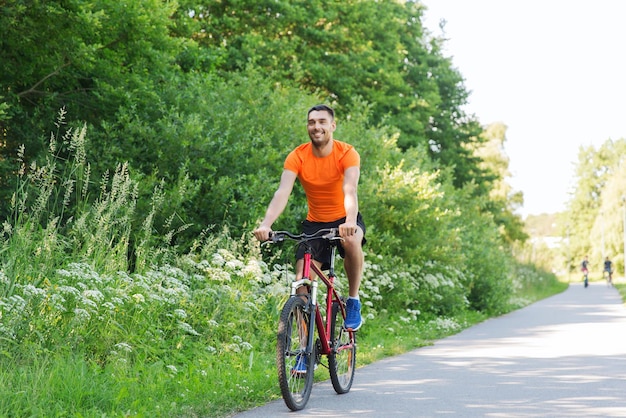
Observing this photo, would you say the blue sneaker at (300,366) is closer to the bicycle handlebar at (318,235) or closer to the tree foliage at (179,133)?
the bicycle handlebar at (318,235)

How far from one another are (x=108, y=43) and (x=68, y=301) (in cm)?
766

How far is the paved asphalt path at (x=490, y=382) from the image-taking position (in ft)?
20.8

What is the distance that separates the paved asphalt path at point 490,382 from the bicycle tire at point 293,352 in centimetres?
13

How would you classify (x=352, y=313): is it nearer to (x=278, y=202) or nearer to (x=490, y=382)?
(x=278, y=202)

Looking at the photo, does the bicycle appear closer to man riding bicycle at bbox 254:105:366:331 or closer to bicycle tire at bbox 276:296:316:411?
bicycle tire at bbox 276:296:316:411

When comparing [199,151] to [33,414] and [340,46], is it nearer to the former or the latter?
[33,414]

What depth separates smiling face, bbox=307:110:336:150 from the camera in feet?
21.7

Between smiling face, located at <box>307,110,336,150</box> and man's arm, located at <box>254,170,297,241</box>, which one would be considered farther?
smiling face, located at <box>307,110,336,150</box>

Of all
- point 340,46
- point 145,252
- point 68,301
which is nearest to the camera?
point 68,301

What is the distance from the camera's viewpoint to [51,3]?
11.8 metres

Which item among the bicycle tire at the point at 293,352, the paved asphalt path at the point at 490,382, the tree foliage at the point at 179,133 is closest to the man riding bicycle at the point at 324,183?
the bicycle tire at the point at 293,352

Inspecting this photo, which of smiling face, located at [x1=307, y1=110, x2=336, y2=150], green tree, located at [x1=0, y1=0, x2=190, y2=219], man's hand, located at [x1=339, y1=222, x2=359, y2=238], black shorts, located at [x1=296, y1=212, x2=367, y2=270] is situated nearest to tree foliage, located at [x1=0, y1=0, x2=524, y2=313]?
green tree, located at [x1=0, y1=0, x2=190, y2=219]

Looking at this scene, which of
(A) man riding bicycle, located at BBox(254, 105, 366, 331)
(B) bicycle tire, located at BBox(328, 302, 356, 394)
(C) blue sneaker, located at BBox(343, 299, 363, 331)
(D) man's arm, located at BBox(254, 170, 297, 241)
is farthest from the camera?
(C) blue sneaker, located at BBox(343, 299, 363, 331)

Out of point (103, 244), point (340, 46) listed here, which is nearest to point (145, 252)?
point (103, 244)
